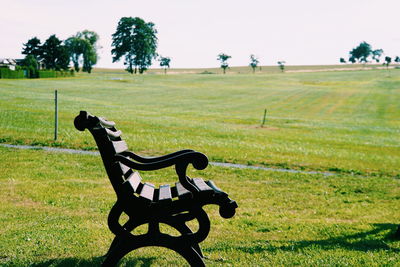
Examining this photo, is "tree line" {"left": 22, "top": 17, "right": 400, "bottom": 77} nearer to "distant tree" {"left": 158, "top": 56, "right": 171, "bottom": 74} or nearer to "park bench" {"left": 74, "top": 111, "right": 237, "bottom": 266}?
"distant tree" {"left": 158, "top": 56, "right": 171, "bottom": 74}

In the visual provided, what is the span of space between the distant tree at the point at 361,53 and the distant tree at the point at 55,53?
109 meters

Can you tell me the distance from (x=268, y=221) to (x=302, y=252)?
119 centimetres

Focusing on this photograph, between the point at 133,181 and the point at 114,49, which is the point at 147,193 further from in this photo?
the point at 114,49

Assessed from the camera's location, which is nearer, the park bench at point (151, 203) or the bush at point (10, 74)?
the park bench at point (151, 203)

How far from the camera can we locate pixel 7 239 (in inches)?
173

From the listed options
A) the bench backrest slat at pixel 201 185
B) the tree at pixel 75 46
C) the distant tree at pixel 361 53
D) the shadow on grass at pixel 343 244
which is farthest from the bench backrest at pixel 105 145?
the distant tree at pixel 361 53

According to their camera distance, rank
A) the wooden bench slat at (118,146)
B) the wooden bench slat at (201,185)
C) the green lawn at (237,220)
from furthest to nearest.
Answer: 1. the green lawn at (237,220)
2. the wooden bench slat at (118,146)
3. the wooden bench slat at (201,185)

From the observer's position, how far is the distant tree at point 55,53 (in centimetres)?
9231

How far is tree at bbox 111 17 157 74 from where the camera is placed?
9503 centimetres

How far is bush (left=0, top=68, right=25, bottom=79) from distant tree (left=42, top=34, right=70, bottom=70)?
2842 cm

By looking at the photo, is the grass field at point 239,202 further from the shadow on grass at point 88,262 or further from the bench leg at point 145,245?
the bench leg at point 145,245

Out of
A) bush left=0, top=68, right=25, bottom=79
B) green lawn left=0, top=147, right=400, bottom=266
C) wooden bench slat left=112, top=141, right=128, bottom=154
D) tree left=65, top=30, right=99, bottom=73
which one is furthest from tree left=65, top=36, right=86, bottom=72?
wooden bench slat left=112, top=141, right=128, bottom=154

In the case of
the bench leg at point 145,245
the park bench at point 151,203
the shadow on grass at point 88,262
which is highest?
the park bench at point 151,203

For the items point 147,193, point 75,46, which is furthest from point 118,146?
point 75,46
